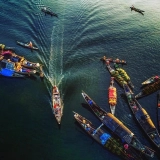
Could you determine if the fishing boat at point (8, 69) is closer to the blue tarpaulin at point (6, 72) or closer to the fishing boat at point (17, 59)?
the blue tarpaulin at point (6, 72)

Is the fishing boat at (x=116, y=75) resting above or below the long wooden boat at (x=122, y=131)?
above

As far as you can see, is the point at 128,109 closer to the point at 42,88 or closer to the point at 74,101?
the point at 74,101

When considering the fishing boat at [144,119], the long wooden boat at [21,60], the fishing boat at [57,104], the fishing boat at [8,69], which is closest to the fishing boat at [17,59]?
the long wooden boat at [21,60]

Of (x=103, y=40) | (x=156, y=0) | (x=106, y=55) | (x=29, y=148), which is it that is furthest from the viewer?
(x=156, y=0)

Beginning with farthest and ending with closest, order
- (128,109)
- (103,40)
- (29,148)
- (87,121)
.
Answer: (103,40), (128,109), (87,121), (29,148)

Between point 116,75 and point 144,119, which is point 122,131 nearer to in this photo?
point 144,119

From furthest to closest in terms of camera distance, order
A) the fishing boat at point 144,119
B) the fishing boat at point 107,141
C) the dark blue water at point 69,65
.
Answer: the fishing boat at point 144,119 < the dark blue water at point 69,65 < the fishing boat at point 107,141

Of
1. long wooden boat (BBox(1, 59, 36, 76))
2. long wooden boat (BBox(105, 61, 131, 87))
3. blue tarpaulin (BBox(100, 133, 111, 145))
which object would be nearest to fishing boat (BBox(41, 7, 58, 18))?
long wooden boat (BBox(1, 59, 36, 76))

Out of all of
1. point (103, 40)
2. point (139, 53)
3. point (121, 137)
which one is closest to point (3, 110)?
point (121, 137)
